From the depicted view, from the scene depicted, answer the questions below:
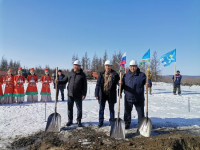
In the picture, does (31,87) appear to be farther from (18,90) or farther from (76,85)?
(76,85)

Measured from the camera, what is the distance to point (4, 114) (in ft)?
19.5

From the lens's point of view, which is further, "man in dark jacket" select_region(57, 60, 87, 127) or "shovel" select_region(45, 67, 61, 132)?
"man in dark jacket" select_region(57, 60, 87, 127)

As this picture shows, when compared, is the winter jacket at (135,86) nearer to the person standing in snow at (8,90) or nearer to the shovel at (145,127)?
the shovel at (145,127)

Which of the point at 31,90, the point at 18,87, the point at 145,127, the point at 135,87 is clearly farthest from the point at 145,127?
the point at 18,87

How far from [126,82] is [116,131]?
145 centimetres

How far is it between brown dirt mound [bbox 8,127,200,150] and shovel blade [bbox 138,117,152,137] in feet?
0.61

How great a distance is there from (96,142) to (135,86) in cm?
189

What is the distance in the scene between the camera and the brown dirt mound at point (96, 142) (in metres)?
3.28

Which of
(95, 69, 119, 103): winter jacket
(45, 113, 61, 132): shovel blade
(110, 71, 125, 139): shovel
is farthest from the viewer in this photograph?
(95, 69, 119, 103): winter jacket

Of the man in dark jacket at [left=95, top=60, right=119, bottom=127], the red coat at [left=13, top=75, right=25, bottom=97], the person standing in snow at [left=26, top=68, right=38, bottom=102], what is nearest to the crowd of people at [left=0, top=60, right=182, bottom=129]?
the man in dark jacket at [left=95, top=60, right=119, bottom=127]

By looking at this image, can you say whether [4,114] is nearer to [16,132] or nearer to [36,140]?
[16,132]

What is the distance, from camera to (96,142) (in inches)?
142

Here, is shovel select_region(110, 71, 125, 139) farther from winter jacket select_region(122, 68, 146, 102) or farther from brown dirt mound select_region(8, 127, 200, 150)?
winter jacket select_region(122, 68, 146, 102)

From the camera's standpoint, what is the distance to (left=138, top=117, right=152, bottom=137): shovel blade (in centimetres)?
402
